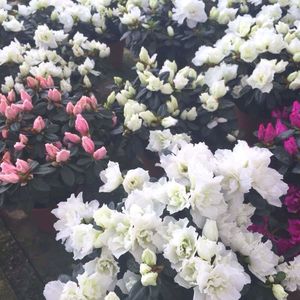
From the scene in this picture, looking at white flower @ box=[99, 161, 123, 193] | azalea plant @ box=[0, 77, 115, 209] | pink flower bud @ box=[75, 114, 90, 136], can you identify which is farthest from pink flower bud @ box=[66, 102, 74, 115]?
white flower @ box=[99, 161, 123, 193]

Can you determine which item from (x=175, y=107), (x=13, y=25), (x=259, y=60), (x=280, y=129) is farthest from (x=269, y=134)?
(x=13, y=25)

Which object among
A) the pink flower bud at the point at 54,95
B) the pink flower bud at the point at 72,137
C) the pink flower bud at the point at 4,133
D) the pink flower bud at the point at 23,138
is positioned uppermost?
the pink flower bud at the point at 54,95

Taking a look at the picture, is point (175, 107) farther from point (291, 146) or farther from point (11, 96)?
point (11, 96)

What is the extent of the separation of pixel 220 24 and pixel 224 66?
1.88 ft

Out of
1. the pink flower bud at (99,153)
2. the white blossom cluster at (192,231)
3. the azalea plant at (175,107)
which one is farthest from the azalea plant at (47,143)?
the white blossom cluster at (192,231)

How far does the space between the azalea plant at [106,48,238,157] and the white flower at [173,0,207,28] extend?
→ 46 cm

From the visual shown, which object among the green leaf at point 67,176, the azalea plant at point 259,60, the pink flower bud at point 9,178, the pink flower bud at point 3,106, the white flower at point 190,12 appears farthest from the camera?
the white flower at point 190,12

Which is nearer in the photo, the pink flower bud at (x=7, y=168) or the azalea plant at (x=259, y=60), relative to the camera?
the pink flower bud at (x=7, y=168)

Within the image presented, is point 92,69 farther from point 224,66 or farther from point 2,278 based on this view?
point 2,278

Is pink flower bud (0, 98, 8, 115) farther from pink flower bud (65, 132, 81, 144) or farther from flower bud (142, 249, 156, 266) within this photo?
flower bud (142, 249, 156, 266)

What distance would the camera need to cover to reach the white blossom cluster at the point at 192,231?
3.06 ft

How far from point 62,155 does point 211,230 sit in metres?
0.63

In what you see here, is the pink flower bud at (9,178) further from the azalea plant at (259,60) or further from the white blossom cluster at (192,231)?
the azalea plant at (259,60)

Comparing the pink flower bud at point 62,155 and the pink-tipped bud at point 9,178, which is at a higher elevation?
the pink flower bud at point 62,155
